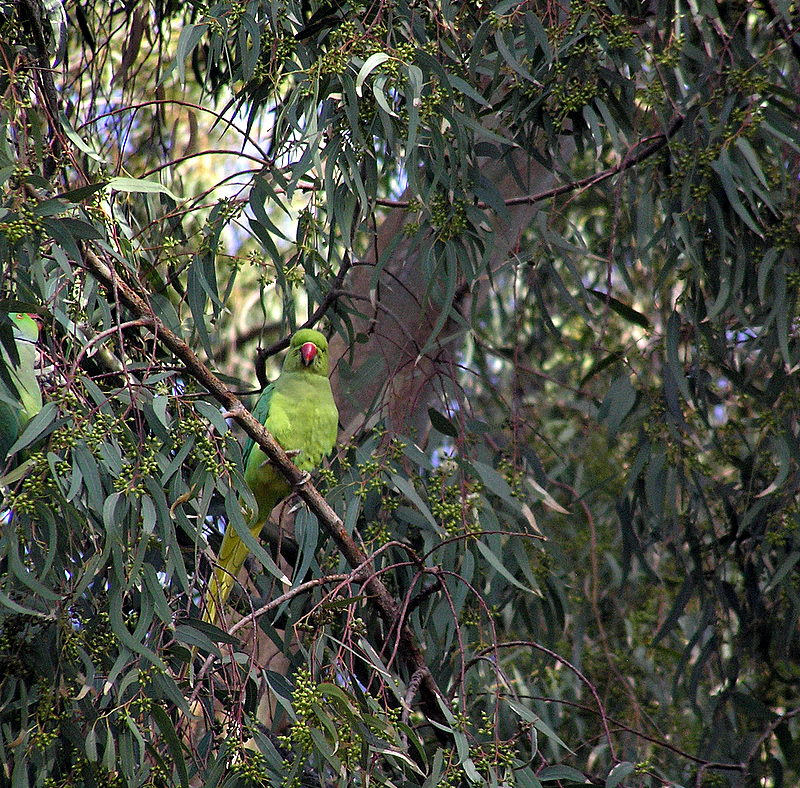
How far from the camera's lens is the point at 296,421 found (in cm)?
265

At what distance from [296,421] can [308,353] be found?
19cm

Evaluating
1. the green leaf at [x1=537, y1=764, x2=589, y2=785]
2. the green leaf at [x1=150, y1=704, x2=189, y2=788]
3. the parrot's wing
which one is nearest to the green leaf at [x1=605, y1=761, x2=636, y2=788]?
the green leaf at [x1=537, y1=764, x2=589, y2=785]

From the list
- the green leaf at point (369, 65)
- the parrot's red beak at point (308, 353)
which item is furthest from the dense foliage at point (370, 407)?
the parrot's red beak at point (308, 353)

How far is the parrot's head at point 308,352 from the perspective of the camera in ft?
8.95

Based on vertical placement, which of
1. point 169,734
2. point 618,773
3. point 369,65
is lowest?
point 618,773

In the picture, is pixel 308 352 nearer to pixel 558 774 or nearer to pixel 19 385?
pixel 19 385

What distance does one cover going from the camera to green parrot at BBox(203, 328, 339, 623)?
2.61 meters

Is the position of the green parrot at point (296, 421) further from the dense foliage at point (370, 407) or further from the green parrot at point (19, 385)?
the green parrot at point (19, 385)

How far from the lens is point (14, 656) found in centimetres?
163

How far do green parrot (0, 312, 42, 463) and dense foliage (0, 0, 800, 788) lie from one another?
0.13 feet

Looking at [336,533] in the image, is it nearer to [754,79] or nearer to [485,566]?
[485,566]

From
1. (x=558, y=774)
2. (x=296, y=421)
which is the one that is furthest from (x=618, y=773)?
(x=296, y=421)

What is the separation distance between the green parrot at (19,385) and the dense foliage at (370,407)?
0.13 ft

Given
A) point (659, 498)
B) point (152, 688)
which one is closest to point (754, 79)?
point (659, 498)
